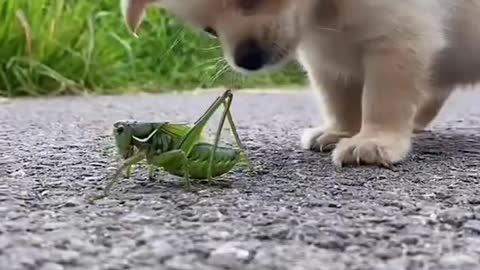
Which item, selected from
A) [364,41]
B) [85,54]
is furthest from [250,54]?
[85,54]

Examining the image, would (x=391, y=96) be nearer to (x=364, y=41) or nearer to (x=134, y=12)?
(x=364, y=41)

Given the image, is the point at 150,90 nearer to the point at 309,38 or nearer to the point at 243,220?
the point at 309,38

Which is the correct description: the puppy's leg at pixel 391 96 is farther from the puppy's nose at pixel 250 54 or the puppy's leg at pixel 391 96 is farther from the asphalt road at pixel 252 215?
the puppy's nose at pixel 250 54

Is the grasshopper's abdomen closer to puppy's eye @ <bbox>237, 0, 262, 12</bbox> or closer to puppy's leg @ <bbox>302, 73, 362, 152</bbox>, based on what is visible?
puppy's eye @ <bbox>237, 0, 262, 12</bbox>

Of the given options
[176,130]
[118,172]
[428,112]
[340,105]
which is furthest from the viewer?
[428,112]

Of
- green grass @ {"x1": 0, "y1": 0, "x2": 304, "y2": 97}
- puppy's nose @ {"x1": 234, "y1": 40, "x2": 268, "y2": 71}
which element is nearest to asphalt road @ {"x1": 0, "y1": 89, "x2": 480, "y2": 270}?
puppy's nose @ {"x1": 234, "y1": 40, "x2": 268, "y2": 71}

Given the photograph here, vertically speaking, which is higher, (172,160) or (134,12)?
(134,12)
